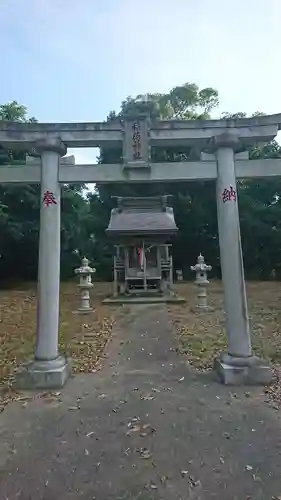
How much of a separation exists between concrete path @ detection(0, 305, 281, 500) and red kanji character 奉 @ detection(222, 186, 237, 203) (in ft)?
8.87

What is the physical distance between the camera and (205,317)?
11539mm

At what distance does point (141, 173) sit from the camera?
5.64m

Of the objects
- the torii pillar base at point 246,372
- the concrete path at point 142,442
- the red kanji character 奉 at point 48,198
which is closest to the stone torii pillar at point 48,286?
the red kanji character 奉 at point 48,198

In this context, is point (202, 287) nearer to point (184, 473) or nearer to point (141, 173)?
point (141, 173)

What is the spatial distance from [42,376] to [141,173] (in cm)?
331

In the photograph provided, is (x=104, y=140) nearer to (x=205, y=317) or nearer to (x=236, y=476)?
(x=236, y=476)

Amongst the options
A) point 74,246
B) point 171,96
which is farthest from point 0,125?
point 171,96

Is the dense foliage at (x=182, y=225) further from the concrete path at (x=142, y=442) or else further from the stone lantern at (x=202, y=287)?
the concrete path at (x=142, y=442)

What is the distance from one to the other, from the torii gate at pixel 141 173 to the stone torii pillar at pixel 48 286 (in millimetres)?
14

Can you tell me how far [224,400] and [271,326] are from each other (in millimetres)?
5808

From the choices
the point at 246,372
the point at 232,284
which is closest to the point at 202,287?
the point at 232,284

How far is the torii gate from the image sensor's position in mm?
5359

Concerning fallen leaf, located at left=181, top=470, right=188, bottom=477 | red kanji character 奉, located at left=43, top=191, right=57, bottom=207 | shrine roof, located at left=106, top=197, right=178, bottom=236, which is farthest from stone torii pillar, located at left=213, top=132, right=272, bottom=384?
shrine roof, located at left=106, top=197, right=178, bottom=236

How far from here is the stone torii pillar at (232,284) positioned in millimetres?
5234
